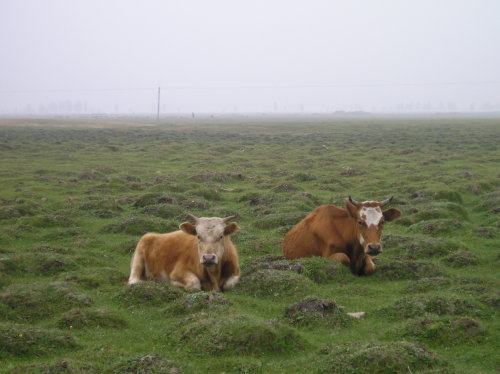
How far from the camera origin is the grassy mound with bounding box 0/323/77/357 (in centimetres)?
727

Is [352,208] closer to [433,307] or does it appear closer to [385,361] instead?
[433,307]

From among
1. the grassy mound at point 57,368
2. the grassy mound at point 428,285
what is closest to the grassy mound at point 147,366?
the grassy mound at point 57,368

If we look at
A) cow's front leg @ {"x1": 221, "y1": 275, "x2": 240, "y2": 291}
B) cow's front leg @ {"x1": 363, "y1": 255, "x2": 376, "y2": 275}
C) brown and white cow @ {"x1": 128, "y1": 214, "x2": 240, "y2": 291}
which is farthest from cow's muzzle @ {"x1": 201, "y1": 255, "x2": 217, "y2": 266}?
cow's front leg @ {"x1": 363, "y1": 255, "x2": 376, "y2": 275}

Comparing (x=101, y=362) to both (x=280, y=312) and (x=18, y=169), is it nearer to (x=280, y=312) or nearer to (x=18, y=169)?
(x=280, y=312)

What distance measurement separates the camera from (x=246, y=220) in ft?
58.8

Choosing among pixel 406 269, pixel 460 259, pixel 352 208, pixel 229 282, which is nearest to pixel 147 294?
pixel 229 282

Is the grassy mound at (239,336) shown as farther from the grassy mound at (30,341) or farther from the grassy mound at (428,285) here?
the grassy mound at (428,285)

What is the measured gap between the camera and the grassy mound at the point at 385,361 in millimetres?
6445

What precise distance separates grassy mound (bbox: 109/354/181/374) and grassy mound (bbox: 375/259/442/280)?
6.05 meters

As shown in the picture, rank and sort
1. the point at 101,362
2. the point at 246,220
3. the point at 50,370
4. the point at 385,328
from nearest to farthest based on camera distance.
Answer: the point at 50,370 → the point at 101,362 → the point at 385,328 → the point at 246,220

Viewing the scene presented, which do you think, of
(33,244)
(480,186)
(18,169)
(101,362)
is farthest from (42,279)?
(18,169)

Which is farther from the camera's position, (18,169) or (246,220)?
(18,169)

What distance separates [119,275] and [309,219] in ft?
14.9

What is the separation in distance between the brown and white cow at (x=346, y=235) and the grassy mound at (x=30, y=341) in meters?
5.91
